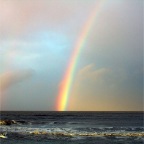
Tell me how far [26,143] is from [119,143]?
36.6 ft

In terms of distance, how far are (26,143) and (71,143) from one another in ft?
17.6

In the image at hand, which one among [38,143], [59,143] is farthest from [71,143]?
[38,143]

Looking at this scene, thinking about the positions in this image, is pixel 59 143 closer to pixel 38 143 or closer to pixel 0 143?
pixel 38 143

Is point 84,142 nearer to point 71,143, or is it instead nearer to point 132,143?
point 71,143

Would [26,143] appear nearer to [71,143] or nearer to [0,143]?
[0,143]

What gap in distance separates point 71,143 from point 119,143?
585 centimetres

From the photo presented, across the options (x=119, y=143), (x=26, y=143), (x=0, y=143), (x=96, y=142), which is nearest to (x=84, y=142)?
(x=96, y=142)

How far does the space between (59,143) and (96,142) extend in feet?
15.4

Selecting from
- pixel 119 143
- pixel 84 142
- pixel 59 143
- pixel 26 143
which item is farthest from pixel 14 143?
pixel 119 143

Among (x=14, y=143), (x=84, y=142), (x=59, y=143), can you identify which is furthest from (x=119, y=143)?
(x=14, y=143)

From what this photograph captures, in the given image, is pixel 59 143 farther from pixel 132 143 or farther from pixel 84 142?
pixel 132 143

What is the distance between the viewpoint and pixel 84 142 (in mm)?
39906

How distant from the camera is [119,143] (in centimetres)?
3931

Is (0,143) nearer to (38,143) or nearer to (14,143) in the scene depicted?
(14,143)
